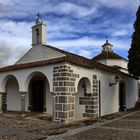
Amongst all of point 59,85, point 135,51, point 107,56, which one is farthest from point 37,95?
point 107,56

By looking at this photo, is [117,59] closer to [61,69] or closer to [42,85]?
[42,85]

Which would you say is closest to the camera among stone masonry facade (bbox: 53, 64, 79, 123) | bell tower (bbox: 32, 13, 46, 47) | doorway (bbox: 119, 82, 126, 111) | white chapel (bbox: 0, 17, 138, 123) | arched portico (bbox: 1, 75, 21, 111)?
stone masonry facade (bbox: 53, 64, 79, 123)

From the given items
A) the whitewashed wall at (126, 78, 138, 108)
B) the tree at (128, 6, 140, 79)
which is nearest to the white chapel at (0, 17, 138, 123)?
the whitewashed wall at (126, 78, 138, 108)

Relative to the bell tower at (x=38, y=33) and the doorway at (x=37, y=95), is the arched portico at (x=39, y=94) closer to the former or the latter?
the doorway at (x=37, y=95)

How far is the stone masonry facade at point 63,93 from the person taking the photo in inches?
501

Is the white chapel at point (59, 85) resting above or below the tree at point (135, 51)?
below

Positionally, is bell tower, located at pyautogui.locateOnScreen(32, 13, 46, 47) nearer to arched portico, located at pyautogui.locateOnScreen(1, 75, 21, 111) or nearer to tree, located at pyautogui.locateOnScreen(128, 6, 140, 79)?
arched portico, located at pyautogui.locateOnScreen(1, 75, 21, 111)

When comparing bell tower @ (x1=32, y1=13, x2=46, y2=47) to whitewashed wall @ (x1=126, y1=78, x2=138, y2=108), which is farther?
whitewashed wall @ (x1=126, y1=78, x2=138, y2=108)

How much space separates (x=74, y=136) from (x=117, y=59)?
686 inches

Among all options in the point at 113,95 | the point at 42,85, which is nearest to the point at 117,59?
the point at 113,95

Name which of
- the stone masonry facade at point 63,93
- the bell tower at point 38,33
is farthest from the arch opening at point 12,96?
the stone masonry facade at point 63,93

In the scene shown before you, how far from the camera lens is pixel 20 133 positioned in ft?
31.3

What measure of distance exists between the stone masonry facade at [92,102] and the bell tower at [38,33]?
13.5 ft

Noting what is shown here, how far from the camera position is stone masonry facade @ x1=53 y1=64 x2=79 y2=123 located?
41.7ft
